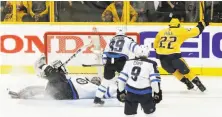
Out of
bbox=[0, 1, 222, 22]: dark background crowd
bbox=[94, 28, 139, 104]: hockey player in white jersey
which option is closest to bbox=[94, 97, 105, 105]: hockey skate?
bbox=[94, 28, 139, 104]: hockey player in white jersey

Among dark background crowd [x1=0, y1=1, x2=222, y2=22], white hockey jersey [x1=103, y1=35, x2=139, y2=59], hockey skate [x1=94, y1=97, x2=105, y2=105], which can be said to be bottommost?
hockey skate [x1=94, y1=97, x2=105, y2=105]

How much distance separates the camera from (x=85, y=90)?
668 centimetres

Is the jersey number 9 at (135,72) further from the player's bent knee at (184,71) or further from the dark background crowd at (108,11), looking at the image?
the dark background crowd at (108,11)

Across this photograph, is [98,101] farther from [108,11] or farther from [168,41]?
[108,11]

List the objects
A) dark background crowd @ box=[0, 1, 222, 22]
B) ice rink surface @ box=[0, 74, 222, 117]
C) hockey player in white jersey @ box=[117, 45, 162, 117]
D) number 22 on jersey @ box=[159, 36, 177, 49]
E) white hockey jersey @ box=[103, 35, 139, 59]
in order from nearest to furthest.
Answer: hockey player in white jersey @ box=[117, 45, 162, 117]
ice rink surface @ box=[0, 74, 222, 117]
white hockey jersey @ box=[103, 35, 139, 59]
number 22 on jersey @ box=[159, 36, 177, 49]
dark background crowd @ box=[0, 1, 222, 22]

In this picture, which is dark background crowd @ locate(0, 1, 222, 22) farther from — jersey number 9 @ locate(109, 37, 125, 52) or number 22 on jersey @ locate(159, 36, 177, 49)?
jersey number 9 @ locate(109, 37, 125, 52)

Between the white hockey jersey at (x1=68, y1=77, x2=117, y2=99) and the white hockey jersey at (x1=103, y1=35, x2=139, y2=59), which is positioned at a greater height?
the white hockey jersey at (x1=103, y1=35, x2=139, y2=59)

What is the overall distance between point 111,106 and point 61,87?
27.6 inches

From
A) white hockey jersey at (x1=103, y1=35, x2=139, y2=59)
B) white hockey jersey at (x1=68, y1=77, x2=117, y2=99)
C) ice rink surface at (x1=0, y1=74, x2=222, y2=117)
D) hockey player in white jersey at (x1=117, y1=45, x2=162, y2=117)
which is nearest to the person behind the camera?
hockey player in white jersey at (x1=117, y1=45, x2=162, y2=117)

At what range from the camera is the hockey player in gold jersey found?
7332 millimetres

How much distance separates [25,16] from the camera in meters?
9.36

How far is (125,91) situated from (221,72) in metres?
4.25

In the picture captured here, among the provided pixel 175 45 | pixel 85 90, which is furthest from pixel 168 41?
pixel 85 90

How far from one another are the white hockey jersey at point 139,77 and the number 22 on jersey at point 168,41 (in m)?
2.25
